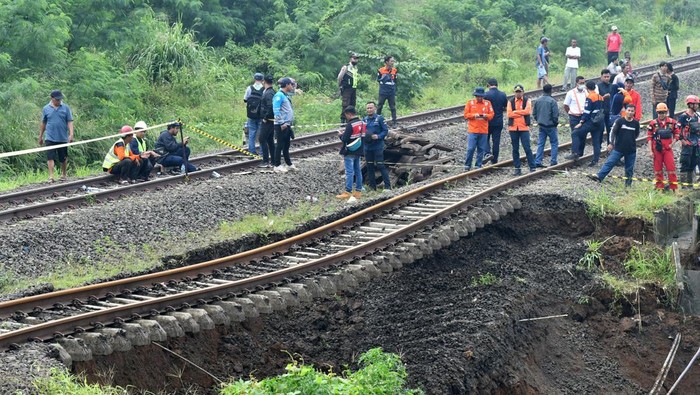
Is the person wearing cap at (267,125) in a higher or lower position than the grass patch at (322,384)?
higher

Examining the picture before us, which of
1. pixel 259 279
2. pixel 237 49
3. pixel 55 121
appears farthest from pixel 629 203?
pixel 237 49

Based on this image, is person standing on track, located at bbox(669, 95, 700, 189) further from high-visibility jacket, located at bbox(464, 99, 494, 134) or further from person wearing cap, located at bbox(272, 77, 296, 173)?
person wearing cap, located at bbox(272, 77, 296, 173)

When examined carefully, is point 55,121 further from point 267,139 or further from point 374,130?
point 374,130

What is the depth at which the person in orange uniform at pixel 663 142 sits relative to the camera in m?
17.3

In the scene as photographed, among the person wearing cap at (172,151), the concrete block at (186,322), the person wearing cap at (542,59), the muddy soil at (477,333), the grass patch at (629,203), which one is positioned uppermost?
the person wearing cap at (542,59)

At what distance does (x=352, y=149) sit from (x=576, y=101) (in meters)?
4.86

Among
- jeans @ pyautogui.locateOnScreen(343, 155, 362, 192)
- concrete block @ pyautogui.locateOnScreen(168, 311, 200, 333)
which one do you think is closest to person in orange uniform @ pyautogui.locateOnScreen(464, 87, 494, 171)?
jeans @ pyautogui.locateOnScreen(343, 155, 362, 192)

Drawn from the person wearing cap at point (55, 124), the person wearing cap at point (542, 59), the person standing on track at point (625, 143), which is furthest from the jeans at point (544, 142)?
the person wearing cap at point (542, 59)

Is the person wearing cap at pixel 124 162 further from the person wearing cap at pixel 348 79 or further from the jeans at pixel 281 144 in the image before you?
the person wearing cap at pixel 348 79

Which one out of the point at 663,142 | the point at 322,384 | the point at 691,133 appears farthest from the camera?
the point at 691,133

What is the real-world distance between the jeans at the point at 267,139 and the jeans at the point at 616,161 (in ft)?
20.6

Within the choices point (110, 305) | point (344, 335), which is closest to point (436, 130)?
point (344, 335)

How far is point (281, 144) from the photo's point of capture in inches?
775

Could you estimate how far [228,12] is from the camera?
32.8 m
